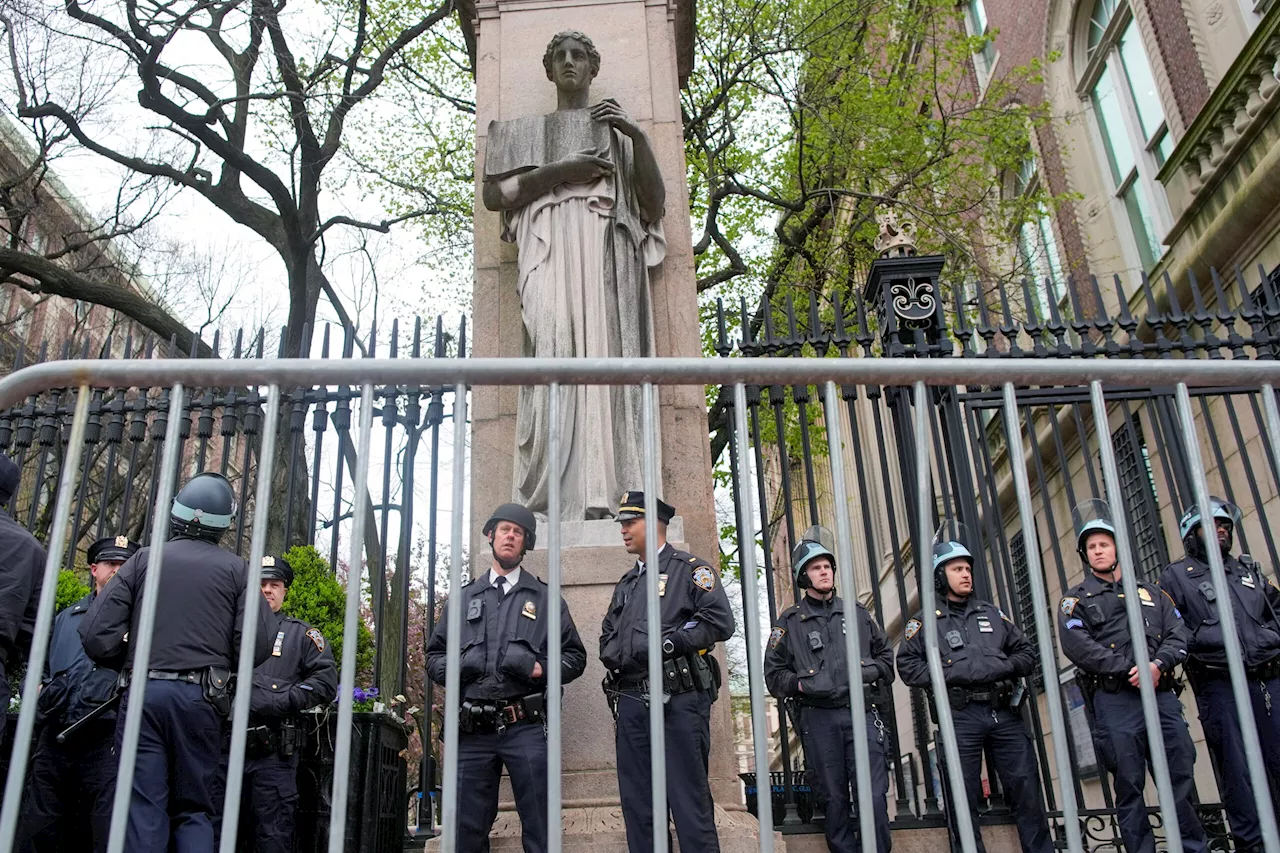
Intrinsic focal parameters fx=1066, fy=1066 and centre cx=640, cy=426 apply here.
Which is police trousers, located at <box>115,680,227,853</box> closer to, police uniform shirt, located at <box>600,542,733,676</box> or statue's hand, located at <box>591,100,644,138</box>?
police uniform shirt, located at <box>600,542,733,676</box>

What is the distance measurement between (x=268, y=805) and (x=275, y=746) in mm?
281

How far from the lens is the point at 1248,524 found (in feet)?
35.8

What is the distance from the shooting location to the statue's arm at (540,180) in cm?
625

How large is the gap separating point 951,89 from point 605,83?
55.1 feet

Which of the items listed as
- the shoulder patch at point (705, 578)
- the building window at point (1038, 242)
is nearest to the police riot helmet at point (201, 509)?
the shoulder patch at point (705, 578)

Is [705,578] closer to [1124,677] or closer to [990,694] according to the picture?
[990,694]

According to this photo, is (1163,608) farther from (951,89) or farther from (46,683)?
(951,89)

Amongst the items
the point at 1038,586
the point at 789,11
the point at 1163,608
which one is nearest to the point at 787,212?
the point at 789,11

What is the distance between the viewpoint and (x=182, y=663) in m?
4.06

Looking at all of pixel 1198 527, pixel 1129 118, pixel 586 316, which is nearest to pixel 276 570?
pixel 586 316

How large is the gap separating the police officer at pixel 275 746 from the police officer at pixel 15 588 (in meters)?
1.14

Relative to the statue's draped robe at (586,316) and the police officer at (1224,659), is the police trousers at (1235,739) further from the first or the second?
the statue's draped robe at (586,316)

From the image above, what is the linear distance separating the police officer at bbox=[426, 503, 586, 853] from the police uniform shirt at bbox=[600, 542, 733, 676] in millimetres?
194

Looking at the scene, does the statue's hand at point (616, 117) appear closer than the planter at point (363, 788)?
No
